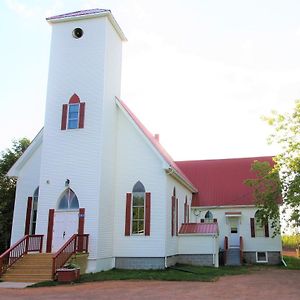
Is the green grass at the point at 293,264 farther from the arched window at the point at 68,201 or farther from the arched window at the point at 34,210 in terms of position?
the arched window at the point at 34,210

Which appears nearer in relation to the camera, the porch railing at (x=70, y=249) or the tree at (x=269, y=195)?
the porch railing at (x=70, y=249)

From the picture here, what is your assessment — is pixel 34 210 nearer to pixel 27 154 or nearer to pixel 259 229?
pixel 27 154

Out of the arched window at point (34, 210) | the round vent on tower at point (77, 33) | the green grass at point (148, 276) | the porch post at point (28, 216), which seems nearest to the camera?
the green grass at point (148, 276)

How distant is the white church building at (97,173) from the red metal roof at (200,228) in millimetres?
115

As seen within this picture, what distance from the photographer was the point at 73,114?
→ 2064 cm

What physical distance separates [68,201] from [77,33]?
904cm

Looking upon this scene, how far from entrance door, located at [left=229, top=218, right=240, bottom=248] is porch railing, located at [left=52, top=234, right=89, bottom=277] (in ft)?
44.9

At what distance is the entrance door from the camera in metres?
28.6

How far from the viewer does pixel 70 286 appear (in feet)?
48.0

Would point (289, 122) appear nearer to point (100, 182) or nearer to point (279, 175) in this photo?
point (279, 175)

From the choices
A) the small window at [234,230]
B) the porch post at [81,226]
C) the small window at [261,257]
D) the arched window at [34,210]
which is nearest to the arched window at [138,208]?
the porch post at [81,226]

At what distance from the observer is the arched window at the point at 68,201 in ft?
63.9

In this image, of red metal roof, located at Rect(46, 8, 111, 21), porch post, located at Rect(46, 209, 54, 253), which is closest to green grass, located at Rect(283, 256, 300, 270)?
porch post, located at Rect(46, 209, 54, 253)

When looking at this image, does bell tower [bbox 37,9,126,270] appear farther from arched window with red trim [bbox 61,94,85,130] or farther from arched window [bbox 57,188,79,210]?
arched window [bbox 57,188,79,210]
